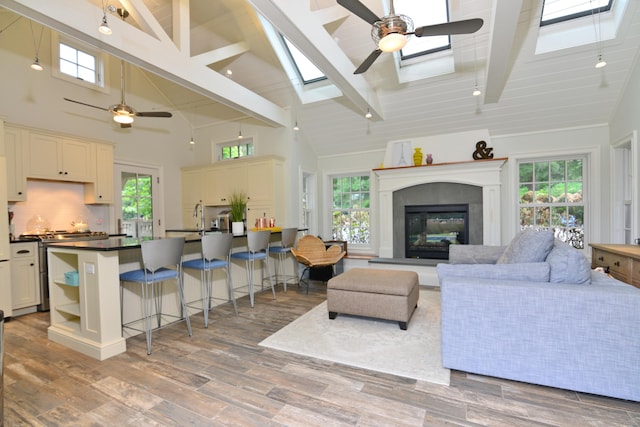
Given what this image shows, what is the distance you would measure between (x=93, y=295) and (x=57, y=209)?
2.99 metres

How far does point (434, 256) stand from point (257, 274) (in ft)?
9.97

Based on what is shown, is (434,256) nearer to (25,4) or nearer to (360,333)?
(360,333)

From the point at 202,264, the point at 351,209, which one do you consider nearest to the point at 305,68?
the point at 351,209

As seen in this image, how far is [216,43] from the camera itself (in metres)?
4.81

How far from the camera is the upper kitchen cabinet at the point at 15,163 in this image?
388 centimetres

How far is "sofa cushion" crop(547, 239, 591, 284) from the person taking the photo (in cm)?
205

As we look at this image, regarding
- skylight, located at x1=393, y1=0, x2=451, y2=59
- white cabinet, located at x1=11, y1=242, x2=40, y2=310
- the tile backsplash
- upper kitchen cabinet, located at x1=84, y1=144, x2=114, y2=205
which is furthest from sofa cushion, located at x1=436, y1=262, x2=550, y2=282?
the tile backsplash

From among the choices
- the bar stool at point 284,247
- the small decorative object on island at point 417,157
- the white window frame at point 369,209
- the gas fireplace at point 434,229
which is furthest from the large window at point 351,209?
the bar stool at point 284,247

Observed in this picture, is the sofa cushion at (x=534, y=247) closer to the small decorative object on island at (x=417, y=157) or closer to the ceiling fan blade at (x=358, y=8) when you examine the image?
the ceiling fan blade at (x=358, y=8)

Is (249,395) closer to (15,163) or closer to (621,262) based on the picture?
(621,262)

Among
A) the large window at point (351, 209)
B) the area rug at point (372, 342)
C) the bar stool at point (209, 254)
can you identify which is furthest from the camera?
the large window at point (351, 209)

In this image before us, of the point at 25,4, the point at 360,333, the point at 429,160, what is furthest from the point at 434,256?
the point at 25,4

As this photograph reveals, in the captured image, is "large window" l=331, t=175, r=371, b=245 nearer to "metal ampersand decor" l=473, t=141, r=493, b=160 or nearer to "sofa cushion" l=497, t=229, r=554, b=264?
"metal ampersand decor" l=473, t=141, r=493, b=160

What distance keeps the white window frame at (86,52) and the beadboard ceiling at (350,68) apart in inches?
8.6
